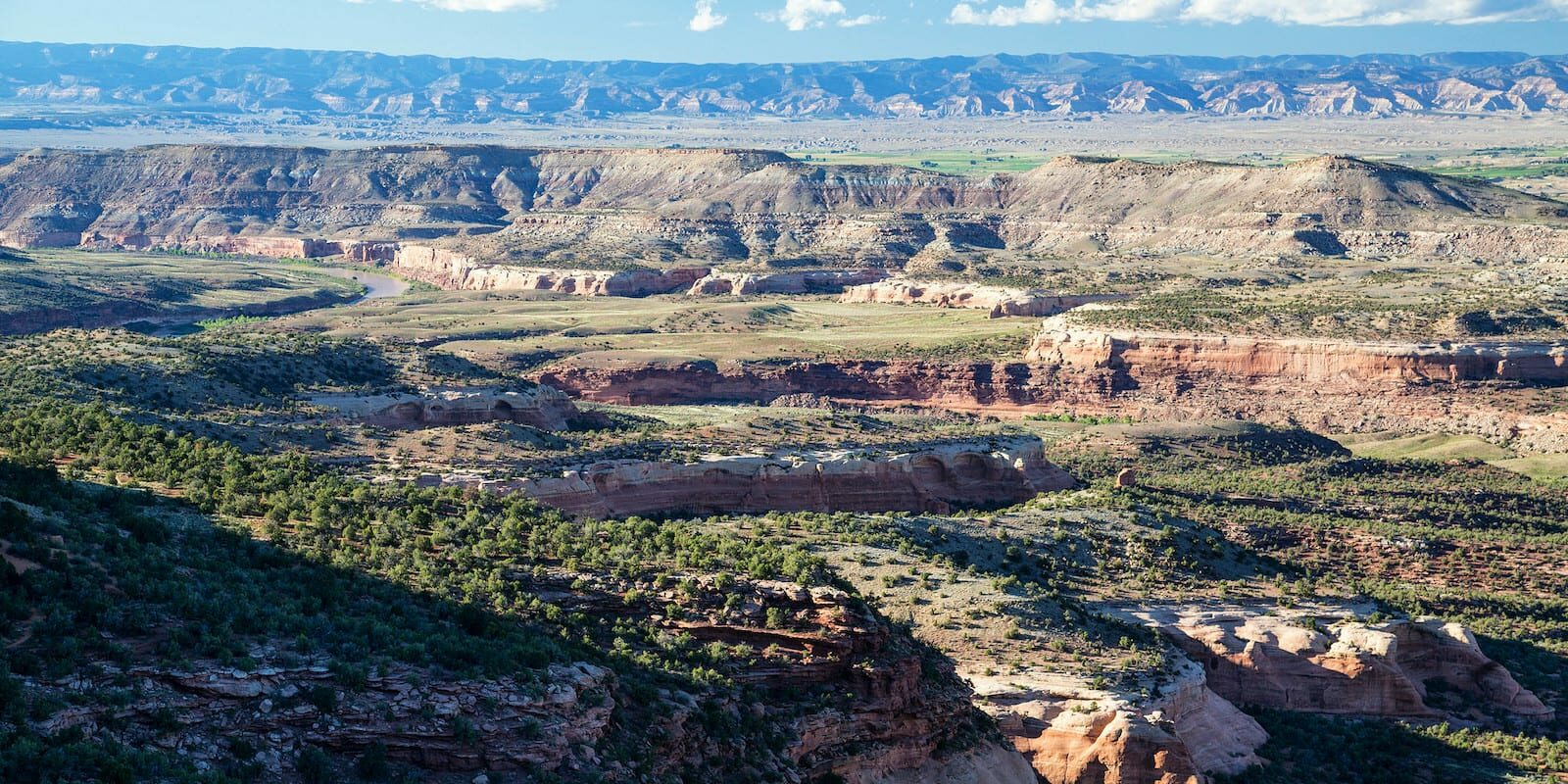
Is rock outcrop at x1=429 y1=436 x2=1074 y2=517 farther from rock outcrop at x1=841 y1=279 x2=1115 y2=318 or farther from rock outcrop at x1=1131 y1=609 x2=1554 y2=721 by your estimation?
rock outcrop at x1=841 y1=279 x2=1115 y2=318

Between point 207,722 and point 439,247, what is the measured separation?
153 metres

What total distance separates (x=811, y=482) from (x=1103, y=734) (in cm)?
1981

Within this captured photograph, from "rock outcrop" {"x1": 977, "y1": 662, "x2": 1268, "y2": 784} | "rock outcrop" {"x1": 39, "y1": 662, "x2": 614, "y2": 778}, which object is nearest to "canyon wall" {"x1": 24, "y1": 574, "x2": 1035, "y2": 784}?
"rock outcrop" {"x1": 39, "y1": 662, "x2": 614, "y2": 778}

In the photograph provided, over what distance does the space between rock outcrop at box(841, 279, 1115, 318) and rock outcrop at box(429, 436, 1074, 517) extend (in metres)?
58.6

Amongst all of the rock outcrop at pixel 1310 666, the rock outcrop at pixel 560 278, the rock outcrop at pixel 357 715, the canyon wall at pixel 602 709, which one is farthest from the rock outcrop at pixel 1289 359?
the rock outcrop at pixel 357 715

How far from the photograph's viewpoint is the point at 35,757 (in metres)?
18.2

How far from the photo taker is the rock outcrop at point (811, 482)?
49.0 meters

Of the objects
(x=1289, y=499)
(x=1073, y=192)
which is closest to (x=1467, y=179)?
(x=1073, y=192)

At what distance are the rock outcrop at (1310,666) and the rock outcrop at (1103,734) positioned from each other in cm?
557

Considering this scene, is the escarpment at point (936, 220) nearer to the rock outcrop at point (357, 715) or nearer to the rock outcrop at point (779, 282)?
the rock outcrop at point (779, 282)

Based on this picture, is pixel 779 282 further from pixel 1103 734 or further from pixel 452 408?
pixel 1103 734

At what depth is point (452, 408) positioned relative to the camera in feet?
190

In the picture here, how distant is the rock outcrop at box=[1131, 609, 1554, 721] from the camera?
140 ft

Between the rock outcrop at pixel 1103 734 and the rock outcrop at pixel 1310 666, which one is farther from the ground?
the rock outcrop at pixel 1103 734
